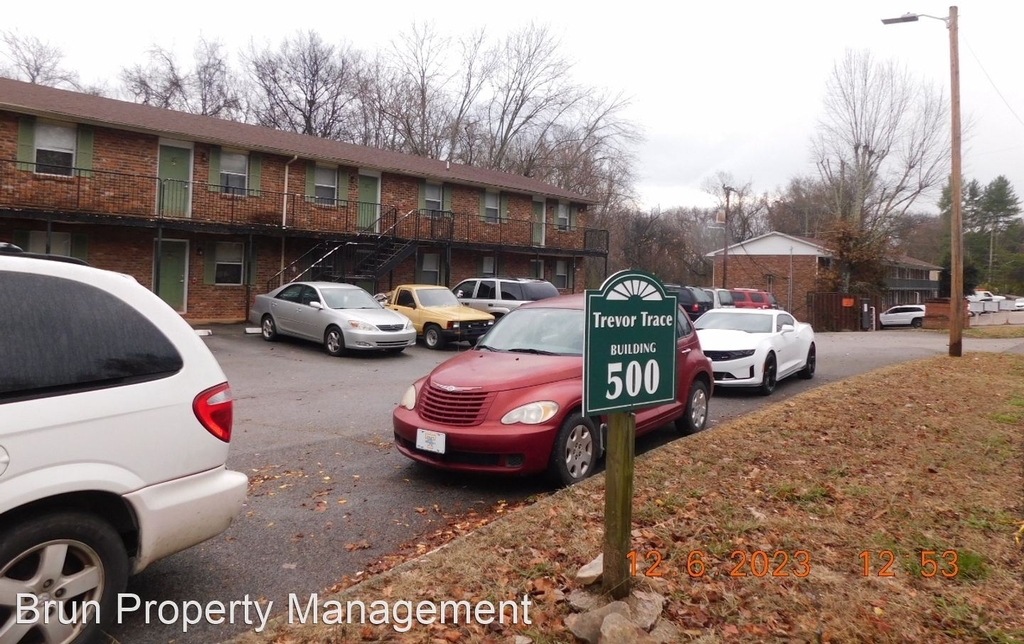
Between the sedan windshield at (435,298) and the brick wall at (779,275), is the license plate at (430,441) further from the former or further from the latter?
the brick wall at (779,275)

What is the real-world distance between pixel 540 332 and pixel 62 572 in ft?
15.2

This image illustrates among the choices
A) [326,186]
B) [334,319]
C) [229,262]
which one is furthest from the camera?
[326,186]

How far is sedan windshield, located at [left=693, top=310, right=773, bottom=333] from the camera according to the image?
12.0 meters

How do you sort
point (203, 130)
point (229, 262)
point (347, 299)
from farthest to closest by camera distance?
point (229, 262), point (203, 130), point (347, 299)

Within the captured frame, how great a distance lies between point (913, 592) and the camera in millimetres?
3477

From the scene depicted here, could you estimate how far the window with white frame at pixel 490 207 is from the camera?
28006 millimetres

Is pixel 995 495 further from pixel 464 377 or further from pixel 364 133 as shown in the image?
pixel 364 133

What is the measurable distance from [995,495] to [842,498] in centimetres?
123

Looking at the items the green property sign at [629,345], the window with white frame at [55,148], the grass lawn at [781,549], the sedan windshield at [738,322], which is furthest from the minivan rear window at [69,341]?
the window with white frame at [55,148]

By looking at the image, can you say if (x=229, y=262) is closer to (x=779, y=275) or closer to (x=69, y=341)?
(x=69, y=341)

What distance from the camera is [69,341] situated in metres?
2.98

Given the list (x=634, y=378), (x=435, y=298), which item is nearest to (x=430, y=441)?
(x=634, y=378)

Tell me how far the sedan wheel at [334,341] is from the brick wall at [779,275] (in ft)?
117

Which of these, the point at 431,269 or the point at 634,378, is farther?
the point at 431,269
